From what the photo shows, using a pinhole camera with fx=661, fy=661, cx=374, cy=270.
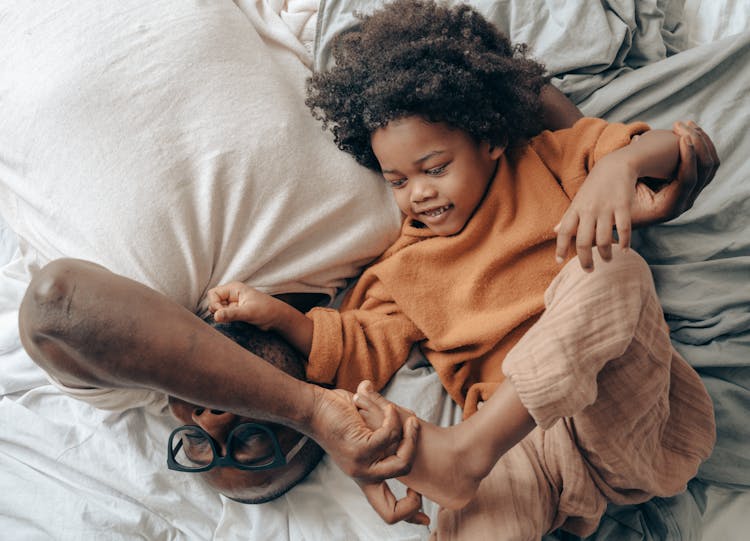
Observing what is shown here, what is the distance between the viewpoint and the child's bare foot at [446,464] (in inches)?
32.0

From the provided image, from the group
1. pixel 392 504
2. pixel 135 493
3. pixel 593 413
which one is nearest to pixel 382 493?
pixel 392 504

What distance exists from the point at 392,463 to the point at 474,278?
12.8 inches

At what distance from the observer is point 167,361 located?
76cm

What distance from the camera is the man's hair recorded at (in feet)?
3.08

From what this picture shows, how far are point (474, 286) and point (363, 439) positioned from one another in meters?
0.32

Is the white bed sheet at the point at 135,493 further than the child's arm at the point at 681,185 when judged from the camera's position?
Yes

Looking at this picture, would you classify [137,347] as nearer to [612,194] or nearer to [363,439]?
[363,439]

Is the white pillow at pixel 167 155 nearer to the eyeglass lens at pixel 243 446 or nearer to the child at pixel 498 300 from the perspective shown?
the child at pixel 498 300

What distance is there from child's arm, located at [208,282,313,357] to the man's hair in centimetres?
1

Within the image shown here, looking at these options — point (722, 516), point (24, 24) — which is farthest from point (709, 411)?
point (24, 24)

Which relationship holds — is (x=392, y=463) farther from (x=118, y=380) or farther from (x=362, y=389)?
(x=118, y=380)

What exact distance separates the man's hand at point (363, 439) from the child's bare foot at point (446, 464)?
13 mm

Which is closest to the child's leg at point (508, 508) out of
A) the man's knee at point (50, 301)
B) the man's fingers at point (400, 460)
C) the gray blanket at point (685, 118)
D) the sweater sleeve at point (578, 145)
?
the man's fingers at point (400, 460)

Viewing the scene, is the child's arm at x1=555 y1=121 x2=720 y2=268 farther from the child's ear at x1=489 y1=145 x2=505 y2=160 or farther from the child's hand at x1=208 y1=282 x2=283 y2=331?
the child's hand at x1=208 y1=282 x2=283 y2=331
